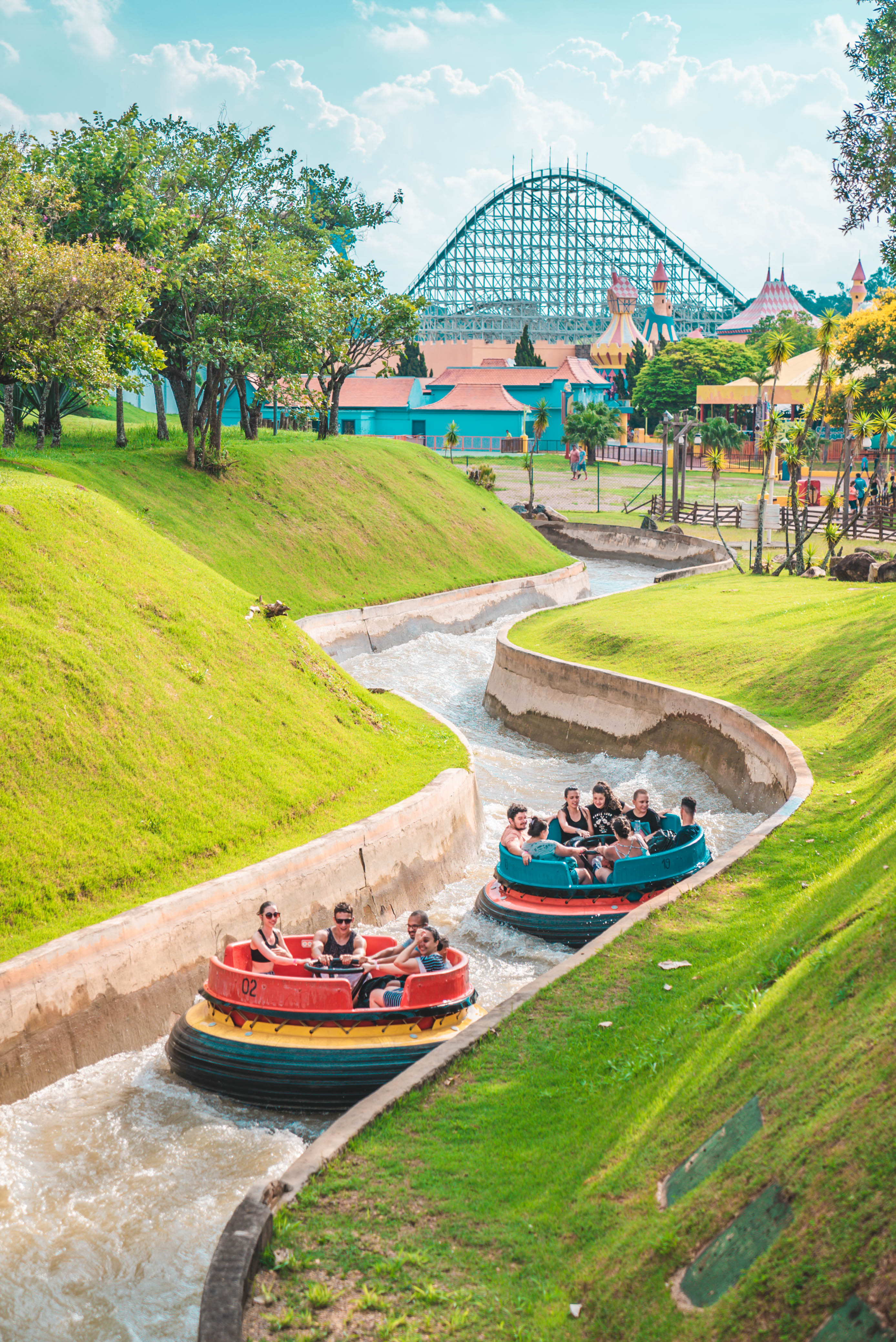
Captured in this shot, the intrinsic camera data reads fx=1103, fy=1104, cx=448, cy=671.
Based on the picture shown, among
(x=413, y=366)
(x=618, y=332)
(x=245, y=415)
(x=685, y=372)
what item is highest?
(x=618, y=332)

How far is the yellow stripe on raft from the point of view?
33.9 ft

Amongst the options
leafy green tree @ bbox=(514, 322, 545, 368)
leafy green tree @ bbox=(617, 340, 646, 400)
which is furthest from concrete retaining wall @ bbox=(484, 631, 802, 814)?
leafy green tree @ bbox=(617, 340, 646, 400)

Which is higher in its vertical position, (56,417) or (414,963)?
(56,417)

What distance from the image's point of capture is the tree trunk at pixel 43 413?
108ft

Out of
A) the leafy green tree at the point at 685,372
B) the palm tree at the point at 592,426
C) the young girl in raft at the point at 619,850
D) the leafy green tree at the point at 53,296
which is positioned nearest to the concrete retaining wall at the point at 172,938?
the young girl in raft at the point at 619,850

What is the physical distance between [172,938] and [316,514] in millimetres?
29953

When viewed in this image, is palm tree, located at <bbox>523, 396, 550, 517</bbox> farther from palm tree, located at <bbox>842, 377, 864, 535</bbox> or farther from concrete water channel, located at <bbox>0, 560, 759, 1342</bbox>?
concrete water channel, located at <bbox>0, 560, 759, 1342</bbox>

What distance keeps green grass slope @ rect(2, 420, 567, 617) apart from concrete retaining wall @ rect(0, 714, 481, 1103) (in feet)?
47.4

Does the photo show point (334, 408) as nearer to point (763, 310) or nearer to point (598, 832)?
point (598, 832)

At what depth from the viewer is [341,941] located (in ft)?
38.2

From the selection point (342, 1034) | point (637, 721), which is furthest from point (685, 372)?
point (342, 1034)

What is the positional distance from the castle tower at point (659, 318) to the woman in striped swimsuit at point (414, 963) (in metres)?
118

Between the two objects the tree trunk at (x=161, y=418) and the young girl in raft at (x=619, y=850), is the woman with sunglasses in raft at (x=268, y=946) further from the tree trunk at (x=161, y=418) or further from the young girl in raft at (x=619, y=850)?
the tree trunk at (x=161, y=418)

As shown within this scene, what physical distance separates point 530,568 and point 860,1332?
144 feet
